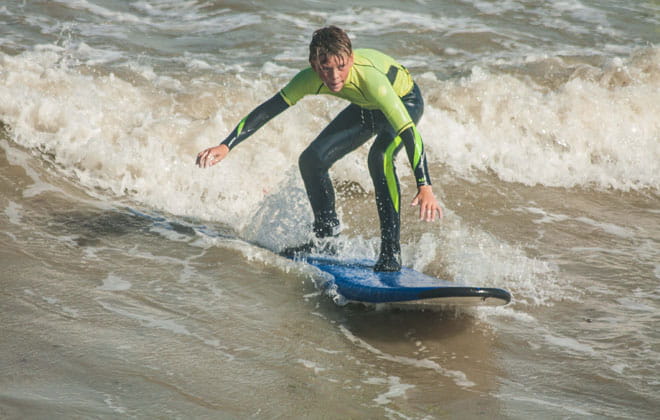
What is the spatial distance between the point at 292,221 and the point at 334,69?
1.83m

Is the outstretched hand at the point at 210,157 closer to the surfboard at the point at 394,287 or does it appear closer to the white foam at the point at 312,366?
the surfboard at the point at 394,287

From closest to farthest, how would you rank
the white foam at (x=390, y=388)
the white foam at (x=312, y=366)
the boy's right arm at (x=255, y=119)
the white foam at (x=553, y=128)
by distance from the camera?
the white foam at (x=390, y=388), the white foam at (x=312, y=366), the boy's right arm at (x=255, y=119), the white foam at (x=553, y=128)

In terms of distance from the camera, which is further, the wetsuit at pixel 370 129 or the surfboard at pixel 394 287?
the wetsuit at pixel 370 129

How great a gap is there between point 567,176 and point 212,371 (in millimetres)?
5573

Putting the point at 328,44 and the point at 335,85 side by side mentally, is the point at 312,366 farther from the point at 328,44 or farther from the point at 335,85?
the point at 328,44

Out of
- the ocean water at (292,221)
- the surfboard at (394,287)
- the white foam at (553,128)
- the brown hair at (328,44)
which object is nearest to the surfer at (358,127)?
the brown hair at (328,44)

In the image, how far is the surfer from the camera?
4.35 meters

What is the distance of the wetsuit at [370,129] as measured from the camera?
4.58 metres

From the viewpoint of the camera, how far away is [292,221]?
19.4ft

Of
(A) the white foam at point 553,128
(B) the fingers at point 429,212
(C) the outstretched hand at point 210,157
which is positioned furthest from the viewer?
(A) the white foam at point 553,128

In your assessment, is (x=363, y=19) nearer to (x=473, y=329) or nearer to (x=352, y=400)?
(x=473, y=329)

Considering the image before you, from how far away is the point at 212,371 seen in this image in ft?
12.3

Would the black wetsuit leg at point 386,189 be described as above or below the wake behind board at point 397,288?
above

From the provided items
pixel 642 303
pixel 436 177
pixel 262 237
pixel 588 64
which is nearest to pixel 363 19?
pixel 588 64
